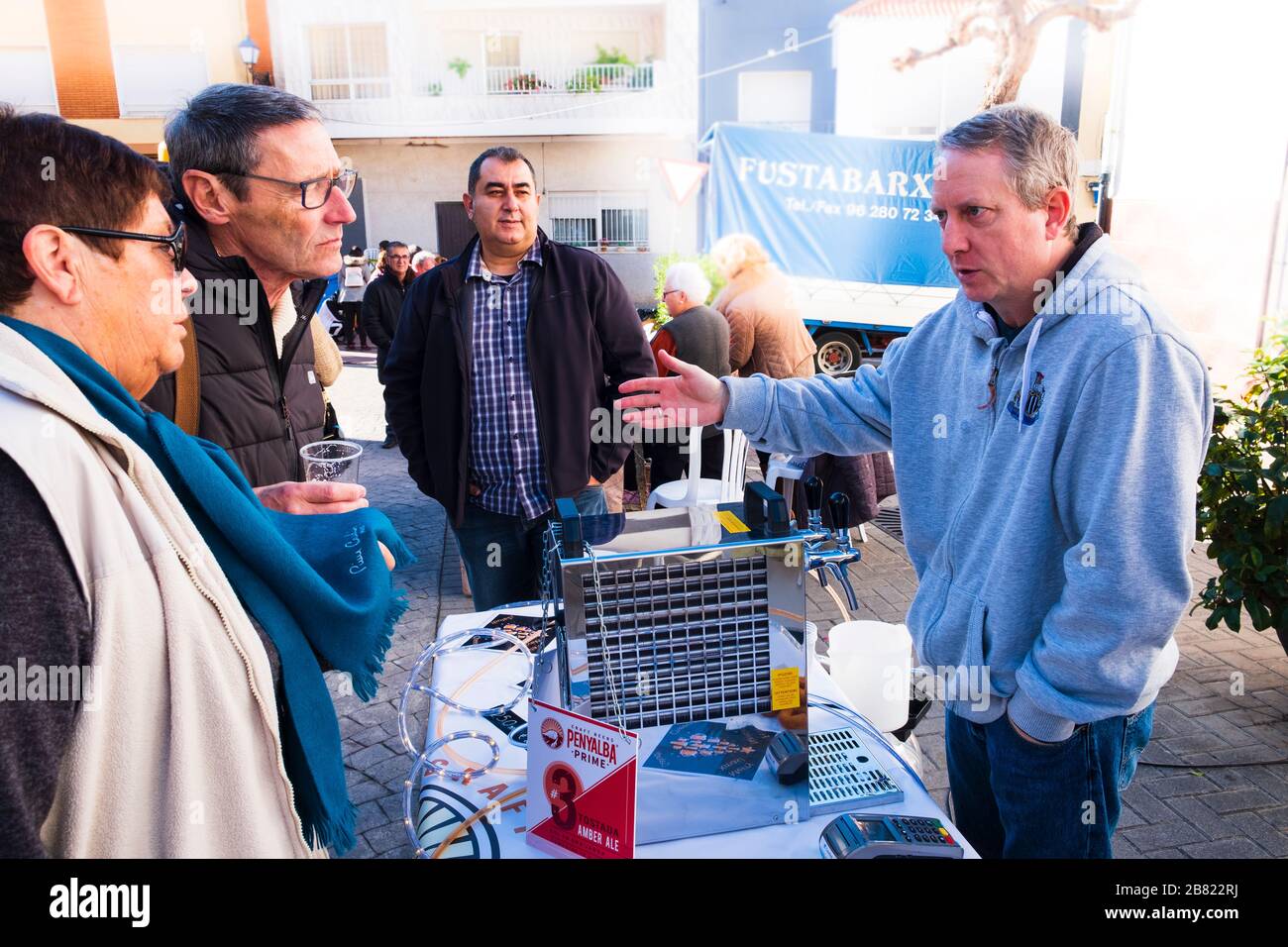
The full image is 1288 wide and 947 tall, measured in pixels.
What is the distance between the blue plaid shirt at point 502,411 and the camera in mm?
3271

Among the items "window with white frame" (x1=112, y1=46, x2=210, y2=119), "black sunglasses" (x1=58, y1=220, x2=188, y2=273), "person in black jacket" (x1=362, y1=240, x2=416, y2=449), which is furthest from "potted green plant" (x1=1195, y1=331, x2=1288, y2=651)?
"window with white frame" (x1=112, y1=46, x2=210, y2=119)

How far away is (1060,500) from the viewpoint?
5.23ft

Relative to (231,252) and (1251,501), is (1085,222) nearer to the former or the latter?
(231,252)

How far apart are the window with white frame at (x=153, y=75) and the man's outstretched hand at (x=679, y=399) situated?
22969 mm

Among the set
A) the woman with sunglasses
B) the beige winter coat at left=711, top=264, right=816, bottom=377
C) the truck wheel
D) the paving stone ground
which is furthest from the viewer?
the truck wheel

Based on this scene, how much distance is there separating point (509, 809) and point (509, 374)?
199 centimetres

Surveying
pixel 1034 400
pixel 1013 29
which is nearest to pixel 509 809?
pixel 1034 400

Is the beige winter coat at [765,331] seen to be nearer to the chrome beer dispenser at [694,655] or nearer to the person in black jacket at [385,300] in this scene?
the person in black jacket at [385,300]

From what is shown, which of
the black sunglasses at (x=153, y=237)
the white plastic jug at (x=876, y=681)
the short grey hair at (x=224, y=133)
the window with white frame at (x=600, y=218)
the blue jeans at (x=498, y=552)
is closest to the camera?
the black sunglasses at (x=153, y=237)

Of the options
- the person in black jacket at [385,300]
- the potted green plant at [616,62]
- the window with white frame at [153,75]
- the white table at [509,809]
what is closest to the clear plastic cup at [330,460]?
the white table at [509,809]

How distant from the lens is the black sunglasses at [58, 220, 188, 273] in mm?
1187

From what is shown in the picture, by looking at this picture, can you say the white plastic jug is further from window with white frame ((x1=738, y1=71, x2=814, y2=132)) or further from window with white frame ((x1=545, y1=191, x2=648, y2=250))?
window with white frame ((x1=545, y1=191, x2=648, y2=250))

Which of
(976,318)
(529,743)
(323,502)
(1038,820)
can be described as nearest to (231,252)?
(323,502)

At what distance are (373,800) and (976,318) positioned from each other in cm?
275
